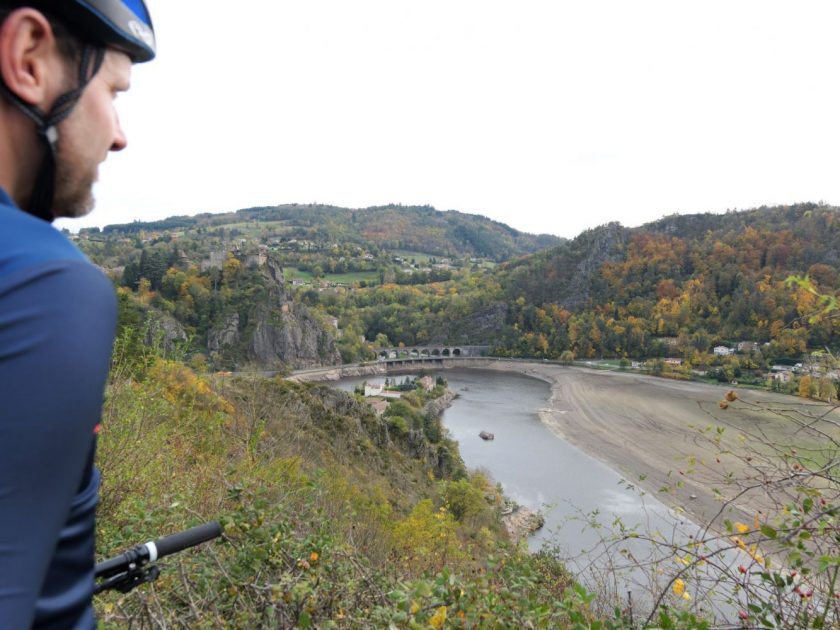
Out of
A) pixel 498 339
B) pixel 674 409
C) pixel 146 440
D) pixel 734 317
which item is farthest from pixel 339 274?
pixel 146 440

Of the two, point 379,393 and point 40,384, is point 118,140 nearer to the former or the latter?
point 40,384

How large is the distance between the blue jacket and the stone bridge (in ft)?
214

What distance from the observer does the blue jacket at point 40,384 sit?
46 centimetres

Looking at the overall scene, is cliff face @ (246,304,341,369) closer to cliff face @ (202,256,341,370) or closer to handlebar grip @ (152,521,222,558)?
cliff face @ (202,256,341,370)

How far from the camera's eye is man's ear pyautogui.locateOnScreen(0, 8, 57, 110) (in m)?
0.57

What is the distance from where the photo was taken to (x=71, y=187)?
69cm

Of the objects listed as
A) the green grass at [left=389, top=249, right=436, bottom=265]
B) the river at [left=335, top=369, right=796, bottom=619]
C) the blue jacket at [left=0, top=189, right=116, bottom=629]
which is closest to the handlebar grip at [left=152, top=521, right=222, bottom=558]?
the blue jacket at [left=0, top=189, right=116, bottom=629]

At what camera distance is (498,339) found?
2717 inches

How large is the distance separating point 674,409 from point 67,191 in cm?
3815

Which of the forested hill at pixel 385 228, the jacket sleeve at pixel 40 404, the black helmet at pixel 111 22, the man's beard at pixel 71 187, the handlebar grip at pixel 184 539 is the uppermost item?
the forested hill at pixel 385 228

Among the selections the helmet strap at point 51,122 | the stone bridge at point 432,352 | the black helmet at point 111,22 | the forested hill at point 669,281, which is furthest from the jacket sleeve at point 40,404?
the stone bridge at point 432,352

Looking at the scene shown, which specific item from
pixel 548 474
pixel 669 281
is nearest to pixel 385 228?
pixel 669 281

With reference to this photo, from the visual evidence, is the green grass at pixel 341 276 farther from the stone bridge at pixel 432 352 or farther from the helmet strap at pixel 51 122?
the helmet strap at pixel 51 122

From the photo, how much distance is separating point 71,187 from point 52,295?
282mm
